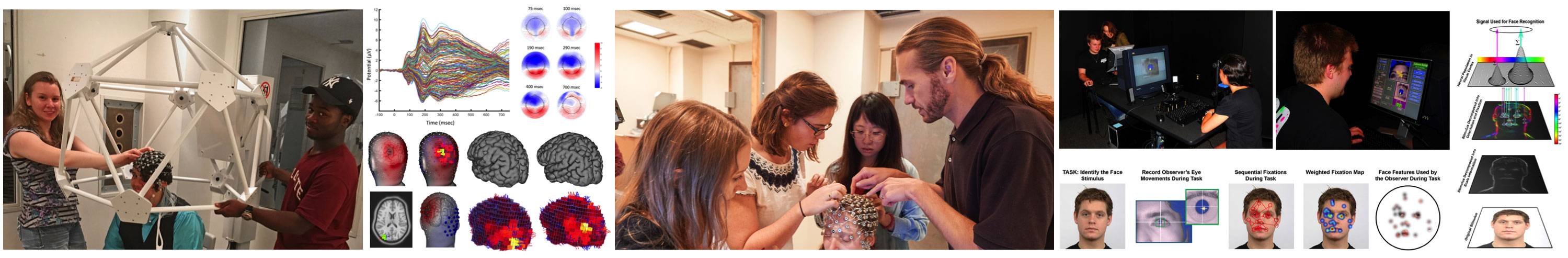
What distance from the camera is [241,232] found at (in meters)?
2.95

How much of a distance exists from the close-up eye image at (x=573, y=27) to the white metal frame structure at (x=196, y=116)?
1279 millimetres

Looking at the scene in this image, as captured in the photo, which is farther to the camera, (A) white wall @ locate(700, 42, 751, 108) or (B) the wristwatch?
(B) the wristwatch

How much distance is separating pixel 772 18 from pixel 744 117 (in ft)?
1.44

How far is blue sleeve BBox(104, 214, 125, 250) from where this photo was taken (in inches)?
116

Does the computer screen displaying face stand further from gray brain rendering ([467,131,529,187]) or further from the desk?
gray brain rendering ([467,131,529,187])

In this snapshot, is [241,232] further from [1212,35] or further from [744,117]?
[1212,35]

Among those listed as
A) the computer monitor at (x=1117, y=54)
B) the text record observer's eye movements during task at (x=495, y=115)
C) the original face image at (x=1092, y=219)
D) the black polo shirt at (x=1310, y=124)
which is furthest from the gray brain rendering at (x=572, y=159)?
the black polo shirt at (x=1310, y=124)

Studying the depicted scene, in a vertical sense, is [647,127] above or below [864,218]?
above

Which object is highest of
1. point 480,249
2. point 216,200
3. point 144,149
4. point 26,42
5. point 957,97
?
point 26,42

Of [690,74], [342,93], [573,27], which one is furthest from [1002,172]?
[342,93]

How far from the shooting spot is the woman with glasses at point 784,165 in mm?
2797

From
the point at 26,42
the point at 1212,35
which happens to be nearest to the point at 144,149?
the point at 26,42

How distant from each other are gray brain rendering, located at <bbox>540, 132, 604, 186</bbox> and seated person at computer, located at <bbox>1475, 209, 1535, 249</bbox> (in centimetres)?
384

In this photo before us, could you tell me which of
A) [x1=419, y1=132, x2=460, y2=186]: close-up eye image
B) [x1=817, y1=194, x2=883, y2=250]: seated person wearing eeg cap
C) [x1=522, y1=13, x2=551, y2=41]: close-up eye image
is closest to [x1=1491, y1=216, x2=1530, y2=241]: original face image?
[x1=817, y1=194, x2=883, y2=250]: seated person wearing eeg cap
